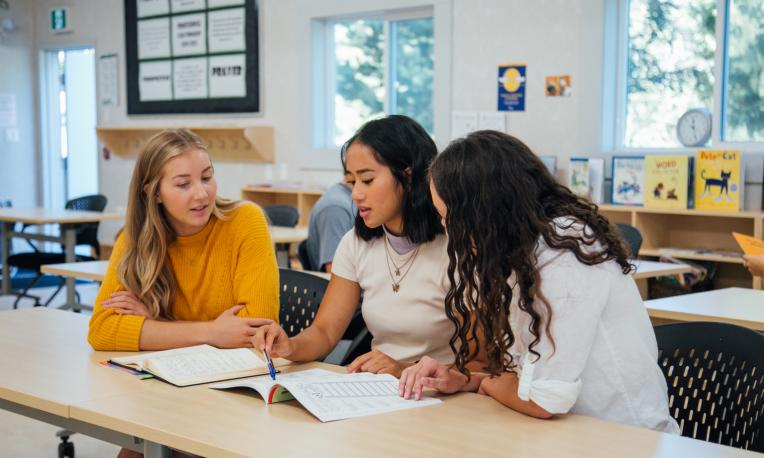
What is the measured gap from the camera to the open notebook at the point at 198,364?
187 cm

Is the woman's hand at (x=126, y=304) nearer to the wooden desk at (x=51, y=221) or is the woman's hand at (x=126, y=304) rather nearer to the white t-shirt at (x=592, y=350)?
the white t-shirt at (x=592, y=350)

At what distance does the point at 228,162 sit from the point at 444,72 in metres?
2.35

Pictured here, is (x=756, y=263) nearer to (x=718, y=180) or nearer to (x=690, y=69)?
(x=718, y=180)

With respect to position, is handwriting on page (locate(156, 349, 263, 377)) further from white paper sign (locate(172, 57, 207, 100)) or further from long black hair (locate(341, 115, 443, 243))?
white paper sign (locate(172, 57, 207, 100))

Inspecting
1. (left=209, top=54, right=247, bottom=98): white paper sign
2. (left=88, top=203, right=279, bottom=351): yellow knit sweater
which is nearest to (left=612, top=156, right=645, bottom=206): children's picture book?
(left=88, top=203, right=279, bottom=351): yellow knit sweater

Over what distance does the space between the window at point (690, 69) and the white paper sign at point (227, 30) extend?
322cm

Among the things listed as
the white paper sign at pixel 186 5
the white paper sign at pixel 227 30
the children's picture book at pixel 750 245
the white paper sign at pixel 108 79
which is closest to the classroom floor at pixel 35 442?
the children's picture book at pixel 750 245

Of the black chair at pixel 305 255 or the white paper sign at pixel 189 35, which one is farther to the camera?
the white paper sign at pixel 189 35

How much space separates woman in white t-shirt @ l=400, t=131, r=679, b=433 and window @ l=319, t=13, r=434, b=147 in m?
4.59

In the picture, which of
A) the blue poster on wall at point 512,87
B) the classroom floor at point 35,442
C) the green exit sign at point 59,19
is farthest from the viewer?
the green exit sign at point 59,19

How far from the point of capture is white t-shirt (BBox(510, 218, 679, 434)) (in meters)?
1.53

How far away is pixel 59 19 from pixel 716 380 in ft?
27.5

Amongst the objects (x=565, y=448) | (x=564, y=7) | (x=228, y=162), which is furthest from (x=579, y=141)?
(x=565, y=448)

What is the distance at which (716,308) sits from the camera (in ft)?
9.43
